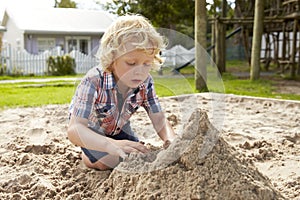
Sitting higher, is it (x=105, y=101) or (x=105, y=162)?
(x=105, y=101)

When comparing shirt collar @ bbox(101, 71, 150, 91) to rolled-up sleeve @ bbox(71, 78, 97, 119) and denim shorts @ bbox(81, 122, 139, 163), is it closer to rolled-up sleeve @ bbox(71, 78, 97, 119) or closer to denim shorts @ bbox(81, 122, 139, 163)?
rolled-up sleeve @ bbox(71, 78, 97, 119)

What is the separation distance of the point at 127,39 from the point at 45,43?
18635 millimetres

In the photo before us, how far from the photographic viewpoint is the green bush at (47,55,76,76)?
14156 millimetres

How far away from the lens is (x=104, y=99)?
2328mm

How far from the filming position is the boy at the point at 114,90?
208 cm

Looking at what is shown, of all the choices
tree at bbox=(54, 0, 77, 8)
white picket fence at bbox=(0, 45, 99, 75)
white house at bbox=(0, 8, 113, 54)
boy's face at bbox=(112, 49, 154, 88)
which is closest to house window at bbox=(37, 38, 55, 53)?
white house at bbox=(0, 8, 113, 54)

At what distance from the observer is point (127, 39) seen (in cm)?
207

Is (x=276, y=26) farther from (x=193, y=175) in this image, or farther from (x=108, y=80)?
(x=193, y=175)

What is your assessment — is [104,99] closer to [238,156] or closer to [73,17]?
[238,156]

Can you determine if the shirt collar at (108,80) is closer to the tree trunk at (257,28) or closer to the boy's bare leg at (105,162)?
the boy's bare leg at (105,162)

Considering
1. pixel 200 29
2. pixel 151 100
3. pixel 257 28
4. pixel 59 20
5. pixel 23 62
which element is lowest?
pixel 23 62

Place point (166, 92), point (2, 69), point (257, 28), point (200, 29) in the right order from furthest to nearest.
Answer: point (2, 69)
point (257, 28)
point (200, 29)
point (166, 92)

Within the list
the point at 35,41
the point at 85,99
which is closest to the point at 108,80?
the point at 85,99

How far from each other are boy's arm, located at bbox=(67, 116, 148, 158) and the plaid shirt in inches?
2.2
